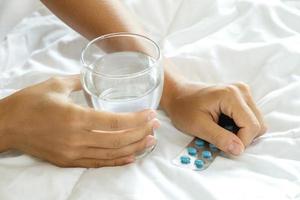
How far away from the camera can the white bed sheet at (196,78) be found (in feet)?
2.16

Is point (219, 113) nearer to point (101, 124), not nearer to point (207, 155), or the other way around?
point (207, 155)

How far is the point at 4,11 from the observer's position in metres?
0.99

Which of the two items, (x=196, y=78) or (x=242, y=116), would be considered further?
(x=196, y=78)

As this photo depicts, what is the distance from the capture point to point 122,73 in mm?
734

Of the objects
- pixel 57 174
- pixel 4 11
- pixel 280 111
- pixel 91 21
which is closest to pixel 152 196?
pixel 57 174

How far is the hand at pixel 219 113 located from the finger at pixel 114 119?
0.25ft

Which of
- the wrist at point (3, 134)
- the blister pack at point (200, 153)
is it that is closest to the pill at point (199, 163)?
the blister pack at point (200, 153)

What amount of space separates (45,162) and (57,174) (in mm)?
35

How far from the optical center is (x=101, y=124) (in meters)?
0.67

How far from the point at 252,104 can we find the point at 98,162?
212mm

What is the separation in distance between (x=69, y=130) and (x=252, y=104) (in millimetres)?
238

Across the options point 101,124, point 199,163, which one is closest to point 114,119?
point 101,124

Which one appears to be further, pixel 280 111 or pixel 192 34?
pixel 192 34

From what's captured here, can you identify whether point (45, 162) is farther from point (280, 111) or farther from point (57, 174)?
point (280, 111)
